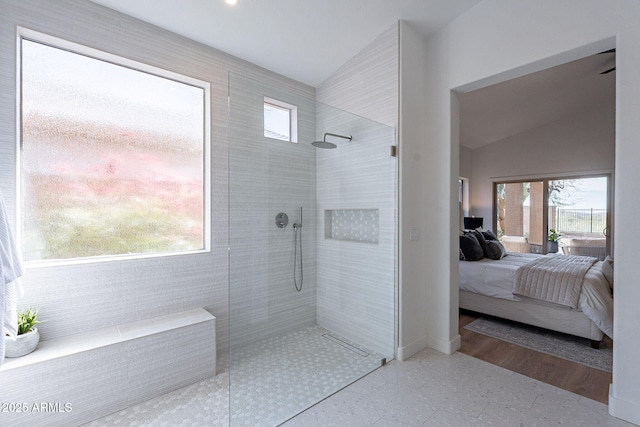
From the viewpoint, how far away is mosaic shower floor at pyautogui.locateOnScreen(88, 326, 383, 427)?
1.83 meters

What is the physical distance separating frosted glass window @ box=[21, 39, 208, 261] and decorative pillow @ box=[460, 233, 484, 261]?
3231mm

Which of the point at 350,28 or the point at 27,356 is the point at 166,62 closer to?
the point at 350,28

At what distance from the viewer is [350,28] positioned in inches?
99.7

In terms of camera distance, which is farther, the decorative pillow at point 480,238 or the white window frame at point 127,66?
the decorative pillow at point 480,238

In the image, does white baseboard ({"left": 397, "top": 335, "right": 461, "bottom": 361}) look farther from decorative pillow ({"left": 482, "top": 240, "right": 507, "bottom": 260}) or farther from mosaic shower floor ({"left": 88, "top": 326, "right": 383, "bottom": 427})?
decorative pillow ({"left": 482, "top": 240, "right": 507, "bottom": 260})

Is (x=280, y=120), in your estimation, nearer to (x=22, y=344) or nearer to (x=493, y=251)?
(x=22, y=344)

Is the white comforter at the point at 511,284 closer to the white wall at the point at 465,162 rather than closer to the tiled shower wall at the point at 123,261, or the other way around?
the tiled shower wall at the point at 123,261

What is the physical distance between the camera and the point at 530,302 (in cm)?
315

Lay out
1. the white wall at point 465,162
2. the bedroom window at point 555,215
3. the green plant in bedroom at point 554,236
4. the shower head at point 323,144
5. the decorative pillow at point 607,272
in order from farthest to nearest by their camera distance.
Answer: the white wall at point 465,162 → the green plant in bedroom at point 554,236 → the bedroom window at point 555,215 → the decorative pillow at point 607,272 → the shower head at point 323,144

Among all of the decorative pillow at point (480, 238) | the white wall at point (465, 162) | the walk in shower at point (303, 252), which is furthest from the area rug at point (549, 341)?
the white wall at point (465, 162)

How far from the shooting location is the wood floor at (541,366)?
2.16m

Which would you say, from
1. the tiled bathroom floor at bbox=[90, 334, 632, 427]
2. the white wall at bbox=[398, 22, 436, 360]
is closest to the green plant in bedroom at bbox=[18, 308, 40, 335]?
the tiled bathroom floor at bbox=[90, 334, 632, 427]

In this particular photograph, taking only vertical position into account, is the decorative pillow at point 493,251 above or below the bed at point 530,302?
above

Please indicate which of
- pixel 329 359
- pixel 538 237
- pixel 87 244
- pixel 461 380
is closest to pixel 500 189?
pixel 538 237
